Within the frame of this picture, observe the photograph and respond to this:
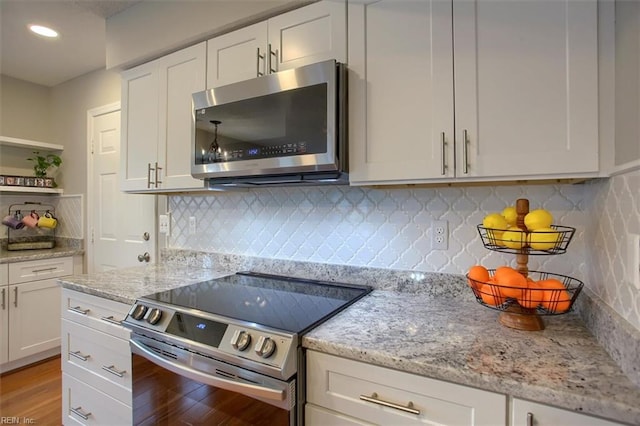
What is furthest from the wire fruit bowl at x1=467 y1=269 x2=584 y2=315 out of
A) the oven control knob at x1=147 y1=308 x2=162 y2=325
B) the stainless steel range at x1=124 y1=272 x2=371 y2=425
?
the oven control knob at x1=147 y1=308 x2=162 y2=325

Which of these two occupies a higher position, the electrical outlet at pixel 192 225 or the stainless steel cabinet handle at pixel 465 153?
the stainless steel cabinet handle at pixel 465 153

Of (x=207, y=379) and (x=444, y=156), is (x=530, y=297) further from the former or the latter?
(x=207, y=379)

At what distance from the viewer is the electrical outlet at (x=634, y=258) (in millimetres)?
730

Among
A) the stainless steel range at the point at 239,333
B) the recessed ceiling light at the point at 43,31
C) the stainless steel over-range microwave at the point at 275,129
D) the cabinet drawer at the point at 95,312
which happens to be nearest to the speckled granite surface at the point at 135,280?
the cabinet drawer at the point at 95,312

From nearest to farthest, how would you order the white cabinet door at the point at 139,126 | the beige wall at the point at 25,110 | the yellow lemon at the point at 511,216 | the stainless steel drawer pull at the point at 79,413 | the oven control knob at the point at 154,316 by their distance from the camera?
the yellow lemon at the point at 511,216 → the oven control knob at the point at 154,316 → the stainless steel drawer pull at the point at 79,413 → the white cabinet door at the point at 139,126 → the beige wall at the point at 25,110

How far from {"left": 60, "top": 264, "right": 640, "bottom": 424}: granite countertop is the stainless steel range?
0.09 m

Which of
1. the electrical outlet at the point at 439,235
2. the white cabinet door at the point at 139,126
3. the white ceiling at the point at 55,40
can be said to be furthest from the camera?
the white ceiling at the point at 55,40

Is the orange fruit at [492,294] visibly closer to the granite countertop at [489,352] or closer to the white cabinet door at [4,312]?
the granite countertop at [489,352]

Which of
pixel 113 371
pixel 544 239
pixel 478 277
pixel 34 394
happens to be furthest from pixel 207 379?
pixel 34 394

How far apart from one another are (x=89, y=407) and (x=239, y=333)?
117 cm

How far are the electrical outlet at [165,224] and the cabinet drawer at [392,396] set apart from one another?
1.65 metres

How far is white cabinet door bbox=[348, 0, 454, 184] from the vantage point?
3.64 feet

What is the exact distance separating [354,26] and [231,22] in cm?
63

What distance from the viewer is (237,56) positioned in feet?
5.00
